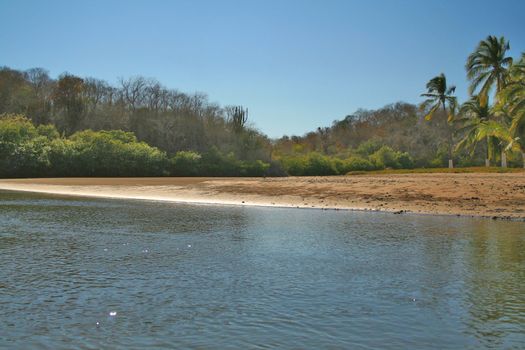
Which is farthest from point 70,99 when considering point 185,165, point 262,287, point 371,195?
point 262,287

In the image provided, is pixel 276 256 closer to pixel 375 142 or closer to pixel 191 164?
pixel 191 164

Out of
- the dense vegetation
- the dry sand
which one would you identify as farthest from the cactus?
the dry sand

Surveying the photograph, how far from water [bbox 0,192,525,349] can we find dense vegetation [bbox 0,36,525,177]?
2849cm

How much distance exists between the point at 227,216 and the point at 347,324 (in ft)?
45.3

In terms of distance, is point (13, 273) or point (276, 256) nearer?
point (13, 273)

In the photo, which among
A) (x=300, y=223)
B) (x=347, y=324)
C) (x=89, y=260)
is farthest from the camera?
(x=300, y=223)

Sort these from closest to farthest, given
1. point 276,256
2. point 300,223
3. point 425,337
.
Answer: point 425,337 → point 276,256 → point 300,223

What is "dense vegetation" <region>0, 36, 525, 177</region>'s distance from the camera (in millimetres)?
50156

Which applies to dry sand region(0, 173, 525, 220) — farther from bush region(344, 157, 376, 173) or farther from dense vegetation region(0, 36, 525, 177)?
bush region(344, 157, 376, 173)

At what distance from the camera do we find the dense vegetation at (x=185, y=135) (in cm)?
5016

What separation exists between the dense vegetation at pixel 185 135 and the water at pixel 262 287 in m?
28.5

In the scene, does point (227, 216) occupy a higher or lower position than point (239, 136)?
lower

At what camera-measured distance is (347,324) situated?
257 inches

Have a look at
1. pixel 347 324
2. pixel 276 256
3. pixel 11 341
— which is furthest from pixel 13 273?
pixel 347 324
